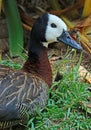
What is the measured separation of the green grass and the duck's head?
18.2 inches

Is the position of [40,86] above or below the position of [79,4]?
below

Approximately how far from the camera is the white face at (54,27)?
4645 mm

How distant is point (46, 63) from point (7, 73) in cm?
43

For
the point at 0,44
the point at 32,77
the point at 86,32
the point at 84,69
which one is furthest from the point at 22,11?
the point at 32,77

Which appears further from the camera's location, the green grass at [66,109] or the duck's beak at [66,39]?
the duck's beak at [66,39]

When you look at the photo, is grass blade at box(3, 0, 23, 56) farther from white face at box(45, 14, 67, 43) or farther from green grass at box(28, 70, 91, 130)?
white face at box(45, 14, 67, 43)

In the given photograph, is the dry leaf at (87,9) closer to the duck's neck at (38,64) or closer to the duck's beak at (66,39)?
the duck's beak at (66,39)

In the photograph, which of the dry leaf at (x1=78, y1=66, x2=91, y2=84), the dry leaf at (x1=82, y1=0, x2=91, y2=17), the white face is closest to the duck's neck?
the white face

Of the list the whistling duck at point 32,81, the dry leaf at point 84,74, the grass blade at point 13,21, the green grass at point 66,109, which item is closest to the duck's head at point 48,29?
the whistling duck at point 32,81

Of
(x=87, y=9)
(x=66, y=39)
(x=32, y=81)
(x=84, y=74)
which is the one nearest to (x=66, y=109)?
(x=32, y=81)

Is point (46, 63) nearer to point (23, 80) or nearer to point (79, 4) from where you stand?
point (23, 80)

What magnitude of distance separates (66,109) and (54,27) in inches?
27.9

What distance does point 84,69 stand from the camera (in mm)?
5398

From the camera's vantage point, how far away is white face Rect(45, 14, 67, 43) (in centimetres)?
464
